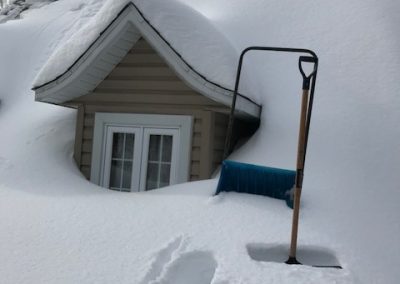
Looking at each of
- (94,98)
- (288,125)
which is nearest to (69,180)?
(94,98)

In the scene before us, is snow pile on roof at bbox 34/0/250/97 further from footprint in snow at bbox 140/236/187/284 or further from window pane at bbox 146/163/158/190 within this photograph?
footprint in snow at bbox 140/236/187/284

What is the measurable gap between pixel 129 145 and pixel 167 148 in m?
0.55

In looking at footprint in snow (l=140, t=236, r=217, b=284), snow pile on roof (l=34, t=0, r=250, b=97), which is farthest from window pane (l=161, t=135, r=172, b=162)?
footprint in snow (l=140, t=236, r=217, b=284)

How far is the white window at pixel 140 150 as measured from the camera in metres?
5.54

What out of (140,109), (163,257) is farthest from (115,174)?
(163,257)

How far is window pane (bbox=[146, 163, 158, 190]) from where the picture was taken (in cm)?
564

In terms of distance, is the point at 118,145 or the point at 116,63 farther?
the point at 116,63

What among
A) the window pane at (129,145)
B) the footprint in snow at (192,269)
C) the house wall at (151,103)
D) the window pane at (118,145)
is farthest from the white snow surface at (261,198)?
the window pane at (129,145)

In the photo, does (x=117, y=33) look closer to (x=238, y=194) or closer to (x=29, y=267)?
(x=238, y=194)

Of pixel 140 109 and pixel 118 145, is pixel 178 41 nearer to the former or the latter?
pixel 140 109

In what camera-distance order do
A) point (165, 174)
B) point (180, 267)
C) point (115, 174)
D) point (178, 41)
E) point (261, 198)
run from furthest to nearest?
1. point (115, 174)
2. point (165, 174)
3. point (178, 41)
4. point (261, 198)
5. point (180, 267)

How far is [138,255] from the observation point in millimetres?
3506

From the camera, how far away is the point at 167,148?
5.64 meters

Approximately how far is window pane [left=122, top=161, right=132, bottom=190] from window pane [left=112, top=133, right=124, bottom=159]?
0.16m
